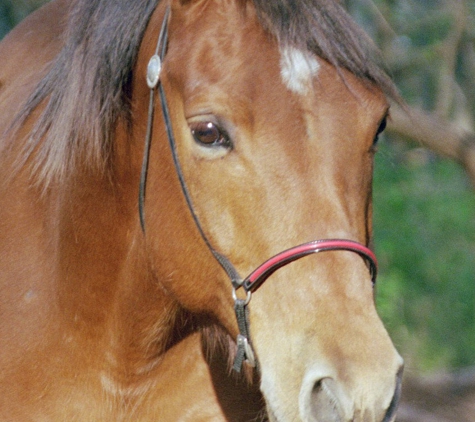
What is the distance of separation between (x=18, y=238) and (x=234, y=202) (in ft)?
2.73

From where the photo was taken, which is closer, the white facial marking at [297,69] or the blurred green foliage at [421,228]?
the white facial marking at [297,69]

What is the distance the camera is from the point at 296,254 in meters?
1.69

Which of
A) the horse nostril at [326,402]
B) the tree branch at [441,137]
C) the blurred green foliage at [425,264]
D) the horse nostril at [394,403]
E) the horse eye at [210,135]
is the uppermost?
the horse eye at [210,135]

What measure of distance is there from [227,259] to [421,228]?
4.65 metres

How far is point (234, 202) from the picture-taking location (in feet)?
5.88

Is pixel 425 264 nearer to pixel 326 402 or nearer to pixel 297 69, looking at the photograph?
pixel 297 69

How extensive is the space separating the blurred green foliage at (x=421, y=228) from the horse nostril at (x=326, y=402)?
2.13 metres

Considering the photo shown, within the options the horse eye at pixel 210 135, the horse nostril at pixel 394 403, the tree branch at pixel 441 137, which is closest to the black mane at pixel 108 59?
the horse eye at pixel 210 135

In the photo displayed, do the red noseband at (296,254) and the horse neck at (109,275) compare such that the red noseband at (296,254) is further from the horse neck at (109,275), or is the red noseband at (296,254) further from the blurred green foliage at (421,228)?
the blurred green foliage at (421,228)

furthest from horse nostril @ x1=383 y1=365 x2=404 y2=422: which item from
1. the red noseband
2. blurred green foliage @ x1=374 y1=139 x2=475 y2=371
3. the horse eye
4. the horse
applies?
blurred green foliage @ x1=374 y1=139 x2=475 y2=371

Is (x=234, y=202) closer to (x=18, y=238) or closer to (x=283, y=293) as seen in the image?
(x=283, y=293)

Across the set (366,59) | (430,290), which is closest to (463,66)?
(430,290)

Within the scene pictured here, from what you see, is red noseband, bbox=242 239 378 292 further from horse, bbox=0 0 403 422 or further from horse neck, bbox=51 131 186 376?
horse neck, bbox=51 131 186 376

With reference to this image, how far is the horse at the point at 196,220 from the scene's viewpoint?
5.57 ft
